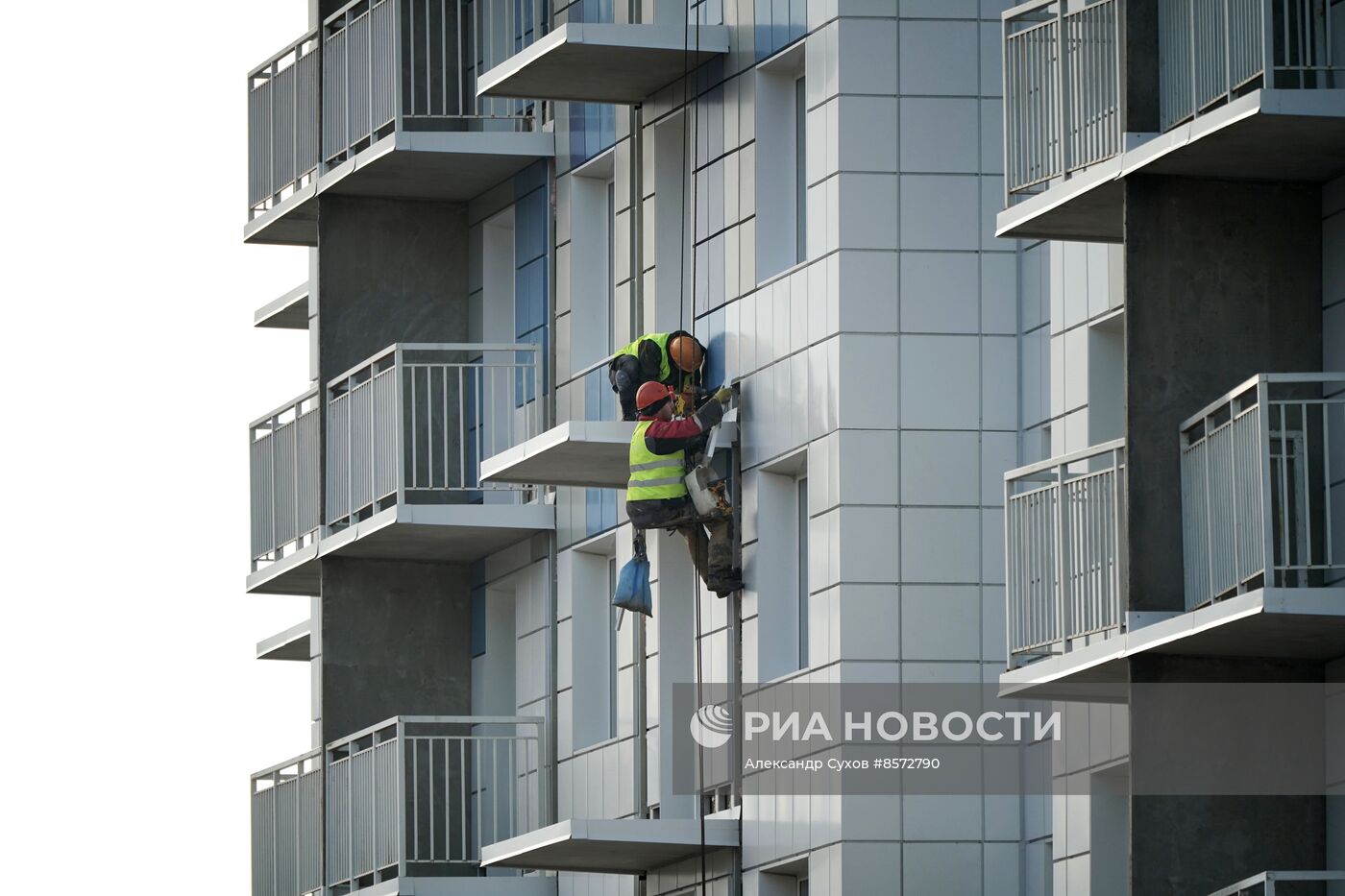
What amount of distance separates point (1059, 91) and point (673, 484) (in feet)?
18.8

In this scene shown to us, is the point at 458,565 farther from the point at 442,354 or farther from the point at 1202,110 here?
the point at 1202,110

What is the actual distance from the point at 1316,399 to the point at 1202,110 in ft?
7.58

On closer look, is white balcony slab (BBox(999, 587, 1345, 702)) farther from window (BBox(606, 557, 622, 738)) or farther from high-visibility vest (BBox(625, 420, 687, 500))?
window (BBox(606, 557, 622, 738))

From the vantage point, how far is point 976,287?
30.0 metres

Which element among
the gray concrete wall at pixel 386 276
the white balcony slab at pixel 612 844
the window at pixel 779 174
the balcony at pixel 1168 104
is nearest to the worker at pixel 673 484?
the window at pixel 779 174

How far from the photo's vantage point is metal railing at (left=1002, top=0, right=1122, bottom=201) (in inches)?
1043

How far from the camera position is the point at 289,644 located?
4384 cm

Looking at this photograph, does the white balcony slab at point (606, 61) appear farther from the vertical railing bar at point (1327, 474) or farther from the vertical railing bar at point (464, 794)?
the vertical railing bar at point (1327, 474)

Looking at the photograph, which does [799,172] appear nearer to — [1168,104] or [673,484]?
[673,484]

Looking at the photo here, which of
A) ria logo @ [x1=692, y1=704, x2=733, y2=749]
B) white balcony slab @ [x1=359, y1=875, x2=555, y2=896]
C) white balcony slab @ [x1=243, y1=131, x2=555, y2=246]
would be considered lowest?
white balcony slab @ [x1=359, y1=875, x2=555, y2=896]

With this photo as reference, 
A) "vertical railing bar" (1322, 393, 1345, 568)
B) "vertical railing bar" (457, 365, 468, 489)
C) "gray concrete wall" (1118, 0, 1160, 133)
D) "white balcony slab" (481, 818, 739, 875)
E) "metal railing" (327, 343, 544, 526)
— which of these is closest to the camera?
"vertical railing bar" (1322, 393, 1345, 568)

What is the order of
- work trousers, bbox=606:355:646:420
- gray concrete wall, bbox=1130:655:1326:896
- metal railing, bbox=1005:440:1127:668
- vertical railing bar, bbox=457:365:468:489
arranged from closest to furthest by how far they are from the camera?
gray concrete wall, bbox=1130:655:1326:896 < metal railing, bbox=1005:440:1127:668 < work trousers, bbox=606:355:646:420 < vertical railing bar, bbox=457:365:468:489

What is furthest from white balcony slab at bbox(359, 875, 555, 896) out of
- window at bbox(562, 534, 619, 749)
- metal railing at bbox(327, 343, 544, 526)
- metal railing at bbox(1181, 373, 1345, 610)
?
metal railing at bbox(1181, 373, 1345, 610)

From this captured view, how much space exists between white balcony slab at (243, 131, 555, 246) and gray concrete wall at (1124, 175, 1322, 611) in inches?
456
